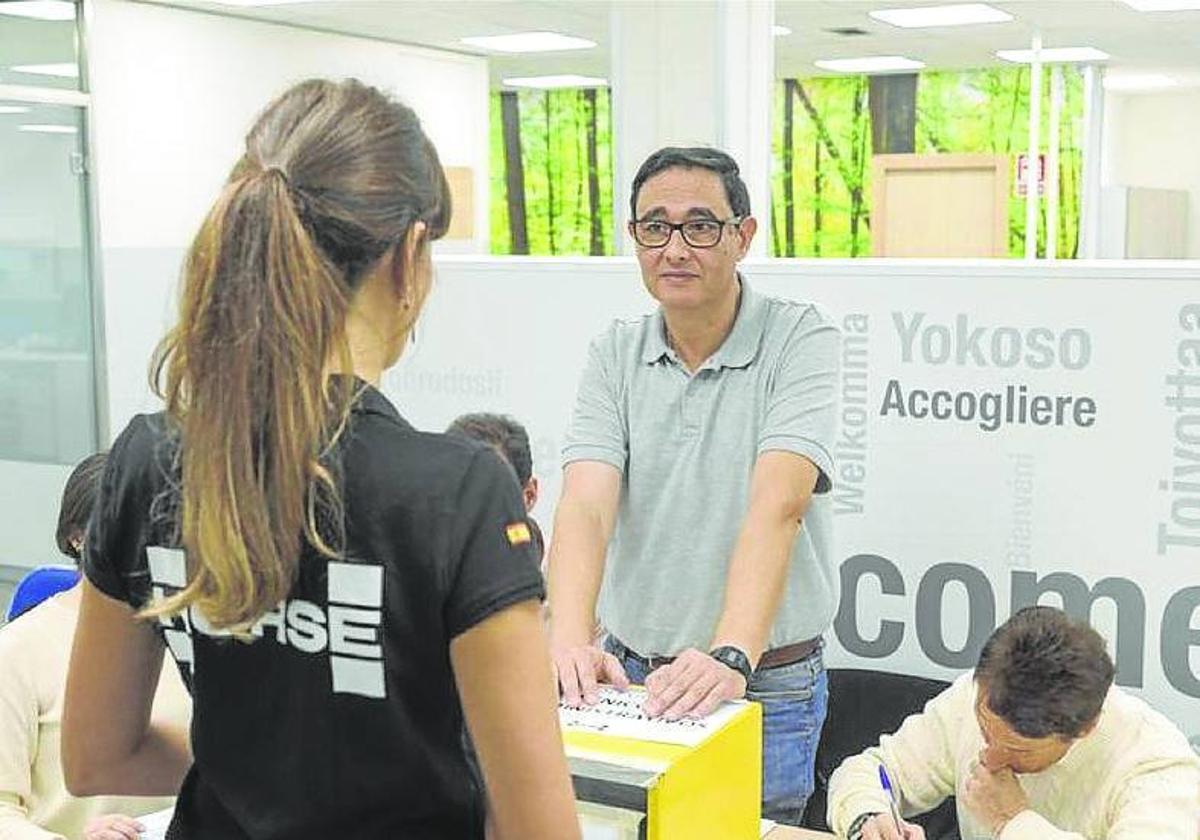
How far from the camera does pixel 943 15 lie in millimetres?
9266

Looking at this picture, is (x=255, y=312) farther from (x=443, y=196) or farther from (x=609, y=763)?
(x=609, y=763)

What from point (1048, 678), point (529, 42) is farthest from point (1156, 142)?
point (1048, 678)

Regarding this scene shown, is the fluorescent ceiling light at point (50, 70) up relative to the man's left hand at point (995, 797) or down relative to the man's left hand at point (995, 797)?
up

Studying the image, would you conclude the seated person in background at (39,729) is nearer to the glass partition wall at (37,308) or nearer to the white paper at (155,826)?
the white paper at (155,826)

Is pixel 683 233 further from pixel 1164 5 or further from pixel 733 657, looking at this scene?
pixel 1164 5

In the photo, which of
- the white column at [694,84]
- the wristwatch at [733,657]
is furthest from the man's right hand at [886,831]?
the white column at [694,84]

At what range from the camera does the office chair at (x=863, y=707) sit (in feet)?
9.43

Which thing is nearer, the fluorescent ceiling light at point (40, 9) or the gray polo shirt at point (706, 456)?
the gray polo shirt at point (706, 456)

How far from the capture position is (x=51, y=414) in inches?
252

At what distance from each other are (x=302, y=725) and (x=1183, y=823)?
1.61m

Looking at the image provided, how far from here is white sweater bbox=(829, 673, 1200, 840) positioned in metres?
2.08

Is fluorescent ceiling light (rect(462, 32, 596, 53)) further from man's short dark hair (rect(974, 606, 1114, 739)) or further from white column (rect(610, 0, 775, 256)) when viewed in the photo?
man's short dark hair (rect(974, 606, 1114, 739))

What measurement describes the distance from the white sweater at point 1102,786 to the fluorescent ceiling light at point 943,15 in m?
7.27

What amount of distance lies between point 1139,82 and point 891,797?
11.8m
